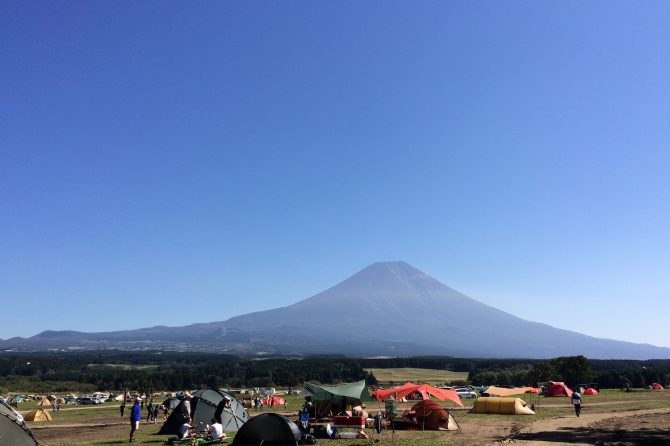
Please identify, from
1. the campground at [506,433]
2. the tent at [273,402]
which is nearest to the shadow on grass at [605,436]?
the campground at [506,433]

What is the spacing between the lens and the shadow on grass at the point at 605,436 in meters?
14.4

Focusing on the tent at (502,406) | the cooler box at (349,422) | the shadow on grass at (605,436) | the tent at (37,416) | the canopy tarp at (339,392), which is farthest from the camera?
the tent at (37,416)

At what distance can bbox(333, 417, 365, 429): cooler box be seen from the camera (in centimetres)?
1867

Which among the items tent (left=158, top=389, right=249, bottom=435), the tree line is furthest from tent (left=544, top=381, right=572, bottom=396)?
tent (left=158, top=389, right=249, bottom=435)

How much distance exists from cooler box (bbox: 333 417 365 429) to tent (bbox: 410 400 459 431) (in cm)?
238

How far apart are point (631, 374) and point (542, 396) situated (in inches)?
1255

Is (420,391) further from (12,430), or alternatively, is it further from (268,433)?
(12,430)

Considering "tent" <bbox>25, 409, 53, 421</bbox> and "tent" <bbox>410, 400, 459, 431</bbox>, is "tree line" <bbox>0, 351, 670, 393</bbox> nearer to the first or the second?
"tent" <bbox>25, 409, 53, 421</bbox>

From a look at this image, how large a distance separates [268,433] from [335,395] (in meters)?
6.58

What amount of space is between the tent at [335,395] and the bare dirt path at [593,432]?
5.89 meters

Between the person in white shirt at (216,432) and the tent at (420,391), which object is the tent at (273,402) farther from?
the person in white shirt at (216,432)

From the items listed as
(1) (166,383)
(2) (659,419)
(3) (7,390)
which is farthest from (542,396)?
(3) (7,390)

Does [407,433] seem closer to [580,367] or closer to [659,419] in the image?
[659,419]

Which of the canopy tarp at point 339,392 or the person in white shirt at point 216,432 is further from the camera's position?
the canopy tarp at point 339,392
